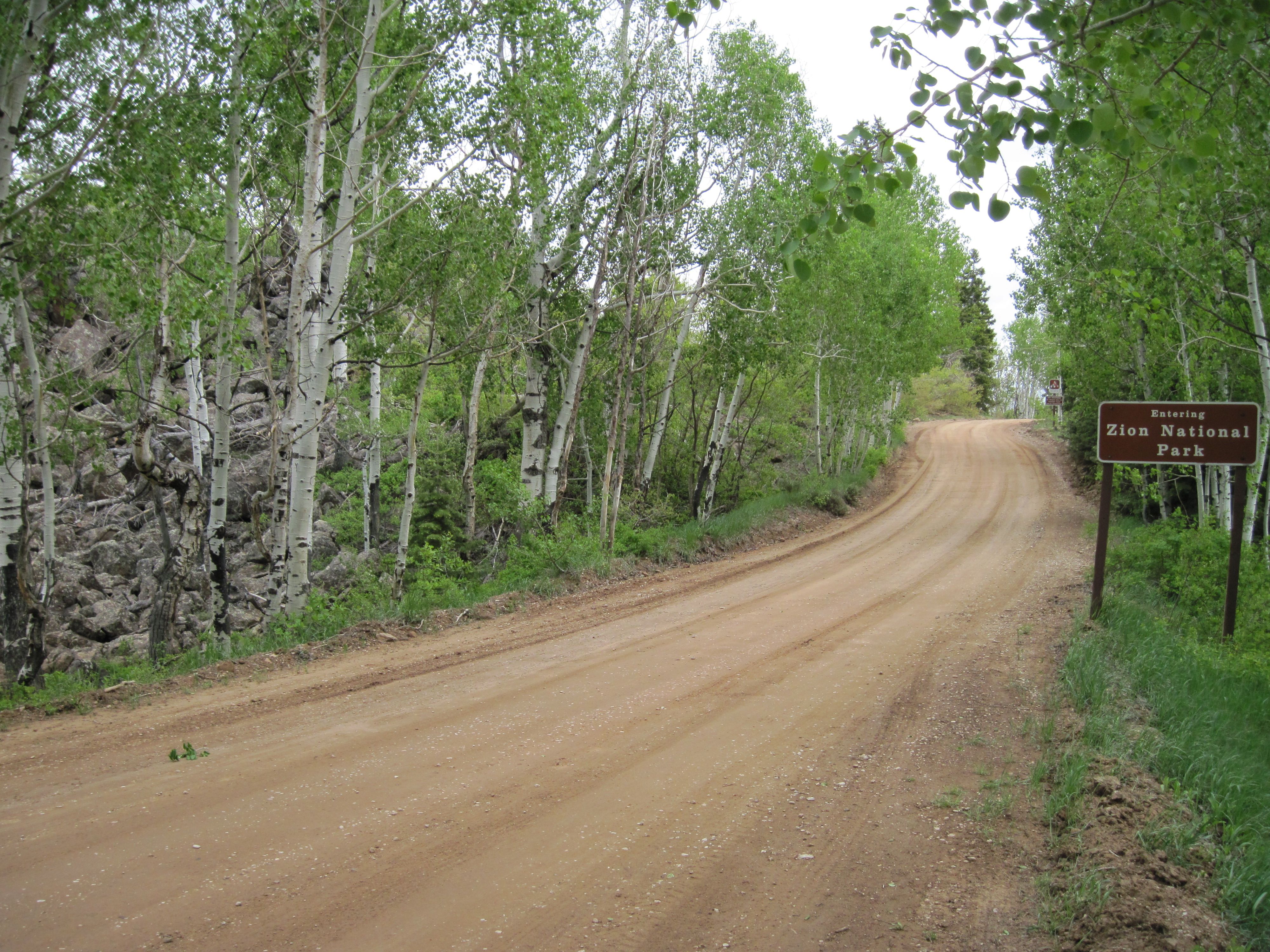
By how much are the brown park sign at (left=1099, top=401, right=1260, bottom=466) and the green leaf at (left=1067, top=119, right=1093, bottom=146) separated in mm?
7635

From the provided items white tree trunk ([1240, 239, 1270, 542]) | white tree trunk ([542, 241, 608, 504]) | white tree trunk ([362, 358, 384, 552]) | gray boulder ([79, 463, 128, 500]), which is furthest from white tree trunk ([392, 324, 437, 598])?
gray boulder ([79, 463, 128, 500])

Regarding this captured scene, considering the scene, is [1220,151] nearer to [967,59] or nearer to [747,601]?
[967,59]

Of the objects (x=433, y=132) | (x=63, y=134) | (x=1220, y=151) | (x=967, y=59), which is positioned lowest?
(x=967, y=59)

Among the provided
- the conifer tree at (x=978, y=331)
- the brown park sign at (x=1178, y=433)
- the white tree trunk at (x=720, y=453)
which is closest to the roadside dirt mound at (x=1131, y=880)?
the brown park sign at (x=1178, y=433)

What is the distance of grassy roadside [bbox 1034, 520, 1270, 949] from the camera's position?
4270mm

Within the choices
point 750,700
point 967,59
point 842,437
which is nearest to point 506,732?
point 750,700

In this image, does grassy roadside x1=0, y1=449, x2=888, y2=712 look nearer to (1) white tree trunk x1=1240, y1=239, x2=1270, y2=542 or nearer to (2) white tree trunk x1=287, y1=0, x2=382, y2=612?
(2) white tree trunk x1=287, y1=0, x2=382, y2=612

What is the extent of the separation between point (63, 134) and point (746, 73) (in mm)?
14352

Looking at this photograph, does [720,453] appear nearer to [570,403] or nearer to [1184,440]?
[570,403]

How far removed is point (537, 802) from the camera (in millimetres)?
5359

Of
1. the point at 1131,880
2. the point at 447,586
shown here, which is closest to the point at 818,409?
the point at 447,586

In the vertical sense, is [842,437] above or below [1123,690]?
above

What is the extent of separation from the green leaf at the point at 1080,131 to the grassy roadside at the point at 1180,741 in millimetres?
3589

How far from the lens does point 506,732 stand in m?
6.61
